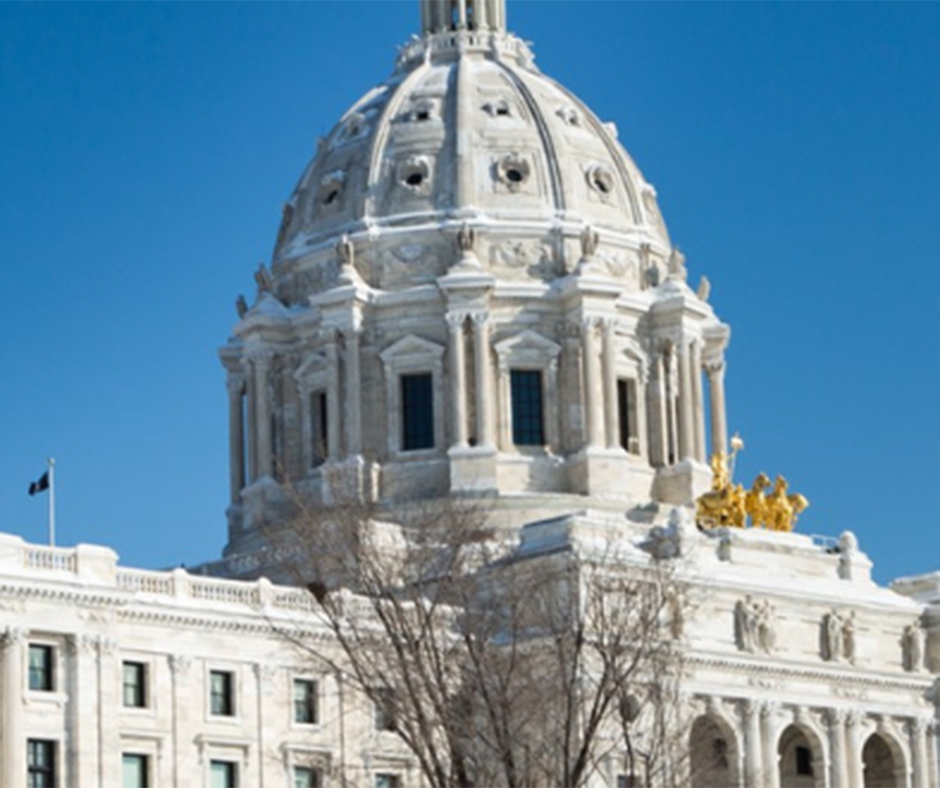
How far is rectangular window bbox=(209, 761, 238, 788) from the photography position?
10556cm

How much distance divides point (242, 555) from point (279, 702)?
2320cm

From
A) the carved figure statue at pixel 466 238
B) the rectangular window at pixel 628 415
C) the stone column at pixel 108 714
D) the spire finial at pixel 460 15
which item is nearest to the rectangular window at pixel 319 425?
the carved figure statue at pixel 466 238

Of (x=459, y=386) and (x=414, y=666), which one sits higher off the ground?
(x=459, y=386)

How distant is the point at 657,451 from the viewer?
457ft

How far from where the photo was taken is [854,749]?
411ft

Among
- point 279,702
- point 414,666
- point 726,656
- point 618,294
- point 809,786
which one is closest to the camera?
point 414,666

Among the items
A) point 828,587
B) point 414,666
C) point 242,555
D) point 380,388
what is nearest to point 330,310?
point 380,388

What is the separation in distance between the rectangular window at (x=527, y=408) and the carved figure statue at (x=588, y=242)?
575 cm

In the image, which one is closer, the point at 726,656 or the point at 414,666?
the point at 414,666

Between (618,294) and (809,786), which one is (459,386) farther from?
(809,786)

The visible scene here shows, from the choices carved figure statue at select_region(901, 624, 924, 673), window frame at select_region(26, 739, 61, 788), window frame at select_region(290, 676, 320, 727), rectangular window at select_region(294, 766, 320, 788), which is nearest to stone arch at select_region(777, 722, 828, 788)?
carved figure statue at select_region(901, 624, 924, 673)

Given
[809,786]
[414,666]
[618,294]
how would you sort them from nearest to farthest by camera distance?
[414,666] → [809,786] → [618,294]

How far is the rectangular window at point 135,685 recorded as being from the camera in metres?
103

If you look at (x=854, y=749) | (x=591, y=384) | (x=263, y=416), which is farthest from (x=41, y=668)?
(x=591, y=384)
